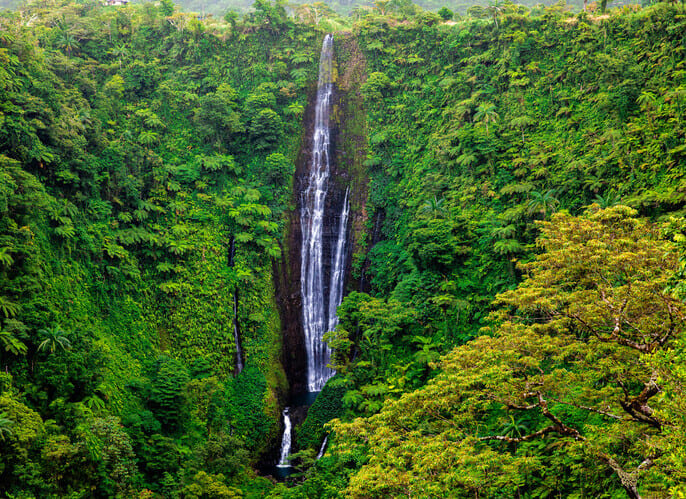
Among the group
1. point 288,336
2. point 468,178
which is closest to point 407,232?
point 468,178

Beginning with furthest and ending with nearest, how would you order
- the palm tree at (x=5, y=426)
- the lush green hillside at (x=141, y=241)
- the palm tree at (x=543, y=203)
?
the palm tree at (x=543, y=203) < the lush green hillside at (x=141, y=241) < the palm tree at (x=5, y=426)

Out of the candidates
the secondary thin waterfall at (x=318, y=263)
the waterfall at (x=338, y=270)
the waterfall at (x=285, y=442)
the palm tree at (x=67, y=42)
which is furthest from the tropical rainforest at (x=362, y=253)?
the secondary thin waterfall at (x=318, y=263)

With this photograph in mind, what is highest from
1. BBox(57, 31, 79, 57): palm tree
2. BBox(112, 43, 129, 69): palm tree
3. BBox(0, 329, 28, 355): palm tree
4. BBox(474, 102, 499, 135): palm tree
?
BBox(57, 31, 79, 57): palm tree

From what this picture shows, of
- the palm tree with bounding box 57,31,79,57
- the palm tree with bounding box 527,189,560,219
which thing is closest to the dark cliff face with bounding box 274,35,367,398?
the palm tree with bounding box 527,189,560,219

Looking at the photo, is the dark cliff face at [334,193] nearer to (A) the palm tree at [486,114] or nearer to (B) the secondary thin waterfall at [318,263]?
(B) the secondary thin waterfall at [318,263]

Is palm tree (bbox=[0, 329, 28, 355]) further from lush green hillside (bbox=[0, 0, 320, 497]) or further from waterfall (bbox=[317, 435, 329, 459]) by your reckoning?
waterfall (bbox=[317, 435, 329, 459])

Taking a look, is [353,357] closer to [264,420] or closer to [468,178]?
[264,420]

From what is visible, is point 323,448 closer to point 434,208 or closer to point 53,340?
point 53,340
